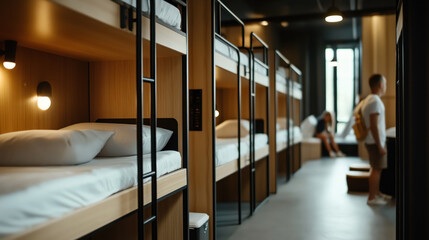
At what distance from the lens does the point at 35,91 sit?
2764mm

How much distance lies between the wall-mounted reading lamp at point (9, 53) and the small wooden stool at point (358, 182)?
5.01 m

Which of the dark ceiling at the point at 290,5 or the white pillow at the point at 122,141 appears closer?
the white pillow at the point at 122,141

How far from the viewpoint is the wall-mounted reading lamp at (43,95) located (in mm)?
2764

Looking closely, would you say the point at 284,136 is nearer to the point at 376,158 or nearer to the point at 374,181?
the point at 374,181

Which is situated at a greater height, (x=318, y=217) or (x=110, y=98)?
(x=110, y=98)

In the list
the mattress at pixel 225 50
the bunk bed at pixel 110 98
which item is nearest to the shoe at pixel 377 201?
the mattress at pixel 225 50

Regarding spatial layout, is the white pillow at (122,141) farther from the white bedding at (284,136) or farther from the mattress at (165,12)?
the white bedding at (284,136)

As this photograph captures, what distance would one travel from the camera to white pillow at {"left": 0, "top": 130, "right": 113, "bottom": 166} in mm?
2066

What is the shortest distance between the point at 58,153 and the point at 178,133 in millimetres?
1041

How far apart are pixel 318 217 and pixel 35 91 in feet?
10.4

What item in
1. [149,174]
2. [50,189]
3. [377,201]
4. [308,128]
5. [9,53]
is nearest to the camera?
[50,189]

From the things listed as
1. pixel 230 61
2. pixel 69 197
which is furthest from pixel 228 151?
pixel 69 197

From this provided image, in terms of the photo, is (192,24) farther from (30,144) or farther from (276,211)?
(276,211)

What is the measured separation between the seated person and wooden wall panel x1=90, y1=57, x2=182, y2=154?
9066 mm
